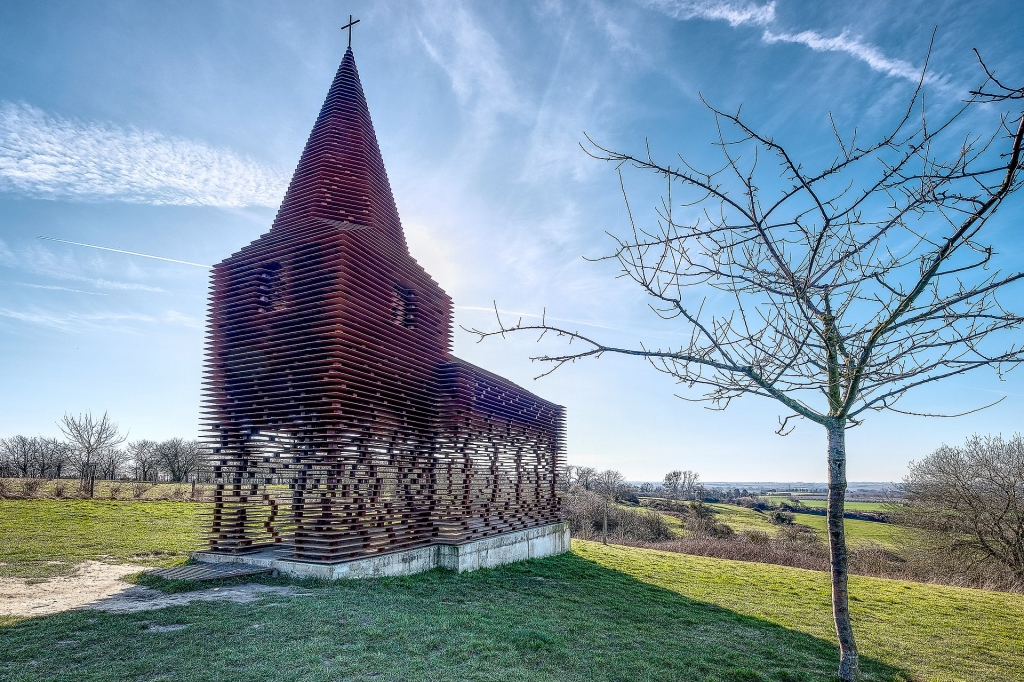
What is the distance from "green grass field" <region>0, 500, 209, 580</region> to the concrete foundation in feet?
7.97

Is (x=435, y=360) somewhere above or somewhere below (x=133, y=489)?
above

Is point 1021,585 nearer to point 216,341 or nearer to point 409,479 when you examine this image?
point 409,479

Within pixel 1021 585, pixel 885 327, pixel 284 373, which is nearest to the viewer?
pixel 885 327

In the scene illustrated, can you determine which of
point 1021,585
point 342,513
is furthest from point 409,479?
point 1021,585

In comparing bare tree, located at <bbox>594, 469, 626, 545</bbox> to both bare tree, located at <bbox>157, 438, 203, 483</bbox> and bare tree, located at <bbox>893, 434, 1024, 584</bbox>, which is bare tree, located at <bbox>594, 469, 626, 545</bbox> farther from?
bare tree, located at <bbox>157, 438, 203, 483</bbox>

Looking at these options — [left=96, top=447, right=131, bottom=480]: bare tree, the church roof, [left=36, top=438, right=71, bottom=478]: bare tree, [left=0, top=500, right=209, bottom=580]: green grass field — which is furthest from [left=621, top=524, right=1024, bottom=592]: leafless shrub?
[left=36, top=438, right=71, bottom=478]: bare tree

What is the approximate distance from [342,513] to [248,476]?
298 centimetres

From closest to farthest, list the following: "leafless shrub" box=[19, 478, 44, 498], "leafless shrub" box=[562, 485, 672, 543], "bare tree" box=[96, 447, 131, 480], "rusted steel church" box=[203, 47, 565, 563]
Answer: "rusted steel church" box=[203, 47, 565, 563]
"leafless shrub" box=[19, 478, 44, 498]
"leafless shrub" box=[562, 485, 672, 543]
"bare tree" box=[96, 447, 131, 480]

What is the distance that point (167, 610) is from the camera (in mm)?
6984

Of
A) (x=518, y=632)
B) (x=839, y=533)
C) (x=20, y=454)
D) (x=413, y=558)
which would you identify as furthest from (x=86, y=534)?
(x=20, y=454)

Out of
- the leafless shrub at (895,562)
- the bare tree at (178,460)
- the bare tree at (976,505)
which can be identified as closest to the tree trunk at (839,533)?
the leafless shrub at (895,562)

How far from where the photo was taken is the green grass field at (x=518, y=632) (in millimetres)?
5422

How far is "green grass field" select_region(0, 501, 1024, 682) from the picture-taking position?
542 cm

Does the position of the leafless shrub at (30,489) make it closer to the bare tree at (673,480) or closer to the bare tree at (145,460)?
the bare tree at (145,460)
